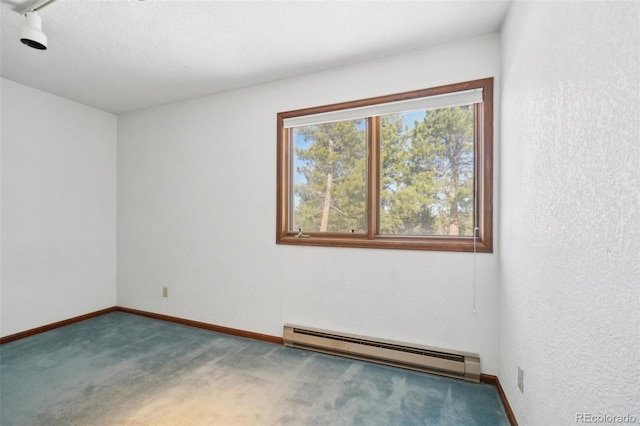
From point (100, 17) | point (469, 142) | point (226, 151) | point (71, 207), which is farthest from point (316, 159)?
point (71, 207)

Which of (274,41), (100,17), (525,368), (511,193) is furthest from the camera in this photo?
(274,41)

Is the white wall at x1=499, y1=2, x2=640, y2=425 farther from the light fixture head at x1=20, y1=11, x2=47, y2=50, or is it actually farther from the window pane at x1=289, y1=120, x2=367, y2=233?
the light fixture head at x1=20, y1=11, x2=47, y2=50

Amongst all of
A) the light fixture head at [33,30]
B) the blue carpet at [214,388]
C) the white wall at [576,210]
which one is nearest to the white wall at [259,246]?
the blue carpet at [214,388]

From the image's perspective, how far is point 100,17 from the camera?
1.98 m

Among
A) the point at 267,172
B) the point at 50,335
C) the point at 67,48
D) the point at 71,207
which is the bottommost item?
the point at 50,335

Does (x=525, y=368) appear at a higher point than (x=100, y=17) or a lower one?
lower

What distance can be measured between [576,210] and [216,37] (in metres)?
2.44

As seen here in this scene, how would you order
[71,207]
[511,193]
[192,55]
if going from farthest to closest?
[71,207], [192,55], [511,193]

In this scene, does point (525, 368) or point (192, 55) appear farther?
point (192, 55)

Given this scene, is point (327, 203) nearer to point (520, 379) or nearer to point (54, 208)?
point (520, 379)

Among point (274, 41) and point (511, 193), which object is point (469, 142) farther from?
point (274, 41)

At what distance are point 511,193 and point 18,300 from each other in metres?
4.52

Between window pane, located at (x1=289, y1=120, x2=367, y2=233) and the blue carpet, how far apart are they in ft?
3.97

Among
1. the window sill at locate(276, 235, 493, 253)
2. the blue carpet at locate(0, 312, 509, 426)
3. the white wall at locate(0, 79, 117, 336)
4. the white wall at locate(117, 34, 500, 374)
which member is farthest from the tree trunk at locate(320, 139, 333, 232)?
the white wall at locate(0, 79, 117, 336)
